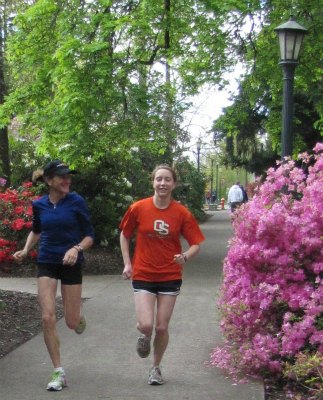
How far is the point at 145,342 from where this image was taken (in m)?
5.45

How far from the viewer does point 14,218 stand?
44.3 feet

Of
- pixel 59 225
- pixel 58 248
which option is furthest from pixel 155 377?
pixel 59 225

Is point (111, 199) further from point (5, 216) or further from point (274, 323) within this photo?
point (274, 323)

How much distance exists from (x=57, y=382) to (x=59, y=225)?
1.21m

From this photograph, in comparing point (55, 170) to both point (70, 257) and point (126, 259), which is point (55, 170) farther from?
point (126, 259)

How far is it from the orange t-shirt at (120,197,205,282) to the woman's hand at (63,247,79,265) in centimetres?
47

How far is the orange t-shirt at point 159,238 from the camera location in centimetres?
544

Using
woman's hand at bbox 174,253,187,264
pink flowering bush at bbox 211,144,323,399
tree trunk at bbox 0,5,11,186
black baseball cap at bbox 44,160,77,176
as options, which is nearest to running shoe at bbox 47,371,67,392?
woman's hand at bbox 174,253,187,264

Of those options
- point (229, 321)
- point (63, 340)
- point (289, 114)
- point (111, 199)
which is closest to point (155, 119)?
point (111, 199)

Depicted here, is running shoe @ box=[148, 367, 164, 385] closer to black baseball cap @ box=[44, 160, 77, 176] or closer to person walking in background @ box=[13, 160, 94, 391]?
person walking in background @ box=[13, 160, 94, 391]

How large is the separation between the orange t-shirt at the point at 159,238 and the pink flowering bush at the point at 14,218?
7514 mm

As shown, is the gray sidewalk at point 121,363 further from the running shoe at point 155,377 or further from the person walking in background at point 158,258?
the person walking in background at point 158,258

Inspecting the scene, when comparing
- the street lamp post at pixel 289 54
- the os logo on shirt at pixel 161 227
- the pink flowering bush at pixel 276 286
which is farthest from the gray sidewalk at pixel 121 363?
the street lamp post at pixel 289 54

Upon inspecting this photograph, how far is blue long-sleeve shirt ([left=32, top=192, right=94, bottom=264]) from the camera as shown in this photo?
5555mm
